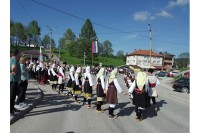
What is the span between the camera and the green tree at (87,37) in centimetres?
9131

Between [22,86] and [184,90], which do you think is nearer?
[22,86]

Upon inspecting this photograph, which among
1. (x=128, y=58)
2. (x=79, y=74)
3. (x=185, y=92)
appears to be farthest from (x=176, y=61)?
(x=79, y=74)

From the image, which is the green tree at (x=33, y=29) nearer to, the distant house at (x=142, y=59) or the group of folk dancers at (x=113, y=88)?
the distant house at (x=142, y=59)

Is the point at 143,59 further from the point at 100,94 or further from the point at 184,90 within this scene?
the point at 100,94

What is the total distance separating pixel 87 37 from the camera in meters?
92.8

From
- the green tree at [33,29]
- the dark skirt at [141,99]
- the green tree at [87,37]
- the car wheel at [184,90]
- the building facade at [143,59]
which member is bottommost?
the car wheel at [184,90]

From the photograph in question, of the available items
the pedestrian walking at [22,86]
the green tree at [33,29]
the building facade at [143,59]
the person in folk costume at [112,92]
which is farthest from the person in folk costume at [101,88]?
the building facade at [143,59]

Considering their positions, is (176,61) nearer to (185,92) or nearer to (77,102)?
(185,92)

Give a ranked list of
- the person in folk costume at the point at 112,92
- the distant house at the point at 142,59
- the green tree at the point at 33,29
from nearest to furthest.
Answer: the person in folk costume at the point at 112,92
the green tree at the point at 33,29
the distant house at the point at 142,59

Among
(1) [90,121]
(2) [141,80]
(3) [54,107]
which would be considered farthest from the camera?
(3) [54,107]

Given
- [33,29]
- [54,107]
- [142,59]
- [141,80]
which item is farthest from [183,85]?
[142,59]

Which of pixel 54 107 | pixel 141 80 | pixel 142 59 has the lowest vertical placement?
pixel 54 107

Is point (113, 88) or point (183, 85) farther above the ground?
point (113, 88)

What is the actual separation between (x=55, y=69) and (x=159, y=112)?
318 inches
